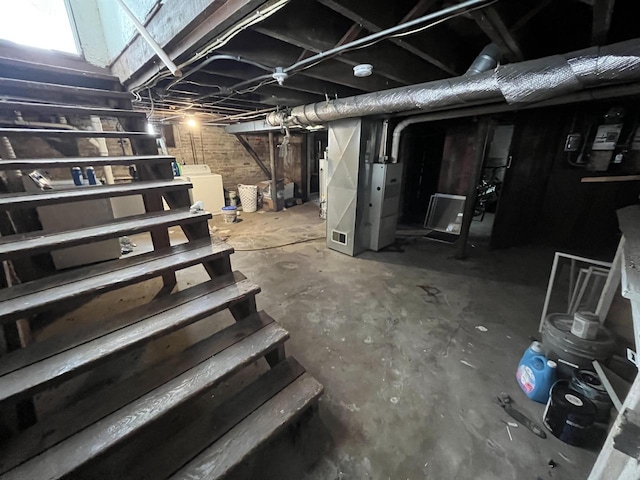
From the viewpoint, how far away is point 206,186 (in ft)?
19.5

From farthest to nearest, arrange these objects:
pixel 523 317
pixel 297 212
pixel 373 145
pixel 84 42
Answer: pixel 297 212 < pixel 373 145 < pixel 84 42 < pixel 523 317

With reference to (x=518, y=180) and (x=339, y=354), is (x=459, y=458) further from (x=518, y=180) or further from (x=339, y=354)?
(x=518, y=180)

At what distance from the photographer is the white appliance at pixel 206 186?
5809 millimetres

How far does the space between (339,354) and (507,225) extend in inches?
144

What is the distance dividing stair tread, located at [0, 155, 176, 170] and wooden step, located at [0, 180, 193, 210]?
0.49ft

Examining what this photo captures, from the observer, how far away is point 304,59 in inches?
78.4

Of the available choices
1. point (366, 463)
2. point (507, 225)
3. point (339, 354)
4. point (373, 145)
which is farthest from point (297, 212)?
point (366, 463)

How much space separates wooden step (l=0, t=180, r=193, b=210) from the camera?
129 cm

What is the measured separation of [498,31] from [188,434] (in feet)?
9.14

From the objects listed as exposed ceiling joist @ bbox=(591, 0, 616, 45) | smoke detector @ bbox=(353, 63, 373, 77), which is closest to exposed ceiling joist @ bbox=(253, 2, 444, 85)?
smoke detector @ bbox=(353, 63, 373, 77)

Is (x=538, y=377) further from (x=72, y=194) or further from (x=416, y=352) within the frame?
(x=72, y=194)

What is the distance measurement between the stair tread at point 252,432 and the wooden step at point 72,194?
144 centimetres

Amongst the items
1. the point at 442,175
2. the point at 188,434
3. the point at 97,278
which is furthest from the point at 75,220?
the point at 442,175

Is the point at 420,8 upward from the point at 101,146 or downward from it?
upward
